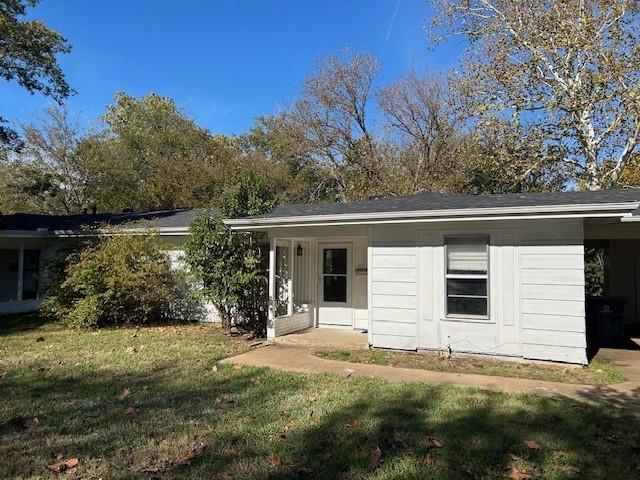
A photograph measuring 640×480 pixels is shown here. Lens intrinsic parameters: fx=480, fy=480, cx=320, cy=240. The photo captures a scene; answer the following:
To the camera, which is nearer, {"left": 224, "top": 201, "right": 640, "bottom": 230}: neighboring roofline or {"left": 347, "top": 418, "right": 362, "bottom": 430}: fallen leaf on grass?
{"left": 347, "top": 418, "right": 362, "bottom": 430}: fallen leaf on grass

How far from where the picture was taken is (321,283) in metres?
11.8

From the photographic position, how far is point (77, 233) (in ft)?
46.7

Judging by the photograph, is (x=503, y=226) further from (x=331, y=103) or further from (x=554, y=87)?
(x=331, y=103)

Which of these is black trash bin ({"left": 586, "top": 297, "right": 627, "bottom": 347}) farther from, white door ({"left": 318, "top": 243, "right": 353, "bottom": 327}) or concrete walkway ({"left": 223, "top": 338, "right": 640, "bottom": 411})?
white door ({"left": 318, "top": 243, "right": 353, "bottom": 327})

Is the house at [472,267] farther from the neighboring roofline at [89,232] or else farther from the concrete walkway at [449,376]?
the neighboring roofline at [89,232]

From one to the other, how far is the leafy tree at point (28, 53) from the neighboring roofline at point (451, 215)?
29.3 ft

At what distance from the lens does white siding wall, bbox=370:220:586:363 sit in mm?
7574

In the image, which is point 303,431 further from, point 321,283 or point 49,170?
point 49,170

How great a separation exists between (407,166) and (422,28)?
7.31 meters

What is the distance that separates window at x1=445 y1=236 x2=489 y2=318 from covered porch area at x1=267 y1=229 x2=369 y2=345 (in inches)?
114

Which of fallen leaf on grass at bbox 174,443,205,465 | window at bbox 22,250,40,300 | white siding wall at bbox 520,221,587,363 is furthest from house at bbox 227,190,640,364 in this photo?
window at bbox 22,250,40,300

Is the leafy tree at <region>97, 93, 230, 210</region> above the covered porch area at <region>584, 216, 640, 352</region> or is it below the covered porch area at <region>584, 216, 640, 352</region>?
above

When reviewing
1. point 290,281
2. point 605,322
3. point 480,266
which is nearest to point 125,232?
point 290,281

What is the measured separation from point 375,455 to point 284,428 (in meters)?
1.05
